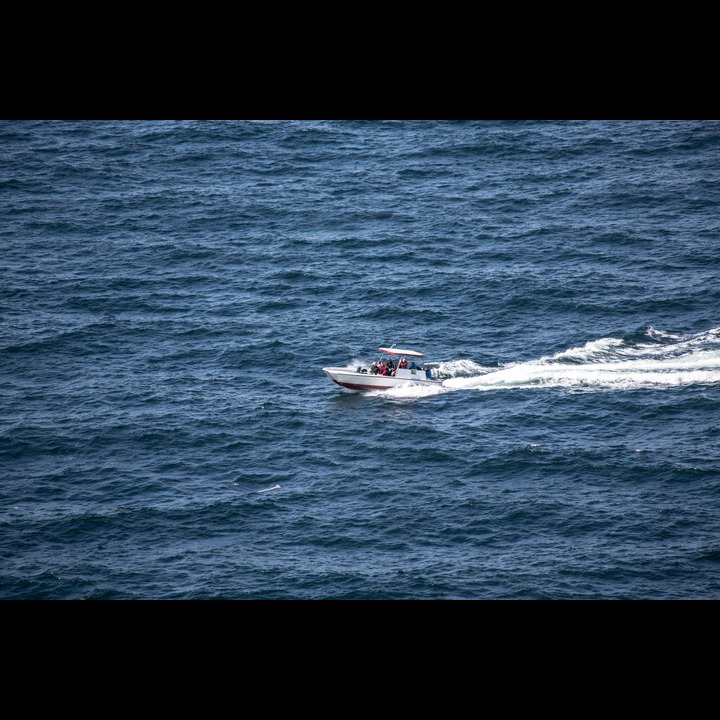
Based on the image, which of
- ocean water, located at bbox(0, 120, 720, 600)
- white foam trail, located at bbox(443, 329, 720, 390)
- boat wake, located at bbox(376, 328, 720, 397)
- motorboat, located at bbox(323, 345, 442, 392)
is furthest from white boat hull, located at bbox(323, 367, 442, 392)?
white foam trail, located at bbox(443, 329, 720, 390)

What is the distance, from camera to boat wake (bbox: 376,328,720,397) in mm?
113688

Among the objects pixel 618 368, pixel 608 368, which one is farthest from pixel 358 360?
pixel 618 368

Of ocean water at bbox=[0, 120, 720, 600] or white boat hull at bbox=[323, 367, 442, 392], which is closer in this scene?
ocean water at bbox=[0, 120, 720, 600]

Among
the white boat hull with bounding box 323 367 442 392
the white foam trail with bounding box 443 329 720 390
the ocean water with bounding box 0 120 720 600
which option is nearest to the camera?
the ocean water with bounding box 0 120 720 600

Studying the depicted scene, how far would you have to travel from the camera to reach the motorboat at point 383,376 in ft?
372

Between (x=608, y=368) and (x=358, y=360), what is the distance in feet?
100

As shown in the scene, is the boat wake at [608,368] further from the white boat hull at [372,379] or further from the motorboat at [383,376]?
the motorboat at [383,376]

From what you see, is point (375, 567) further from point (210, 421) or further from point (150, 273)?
point (150, 273)

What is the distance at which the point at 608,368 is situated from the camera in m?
116

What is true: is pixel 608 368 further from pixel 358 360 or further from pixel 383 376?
pixel 358 360

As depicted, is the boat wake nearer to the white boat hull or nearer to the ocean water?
the ocean water

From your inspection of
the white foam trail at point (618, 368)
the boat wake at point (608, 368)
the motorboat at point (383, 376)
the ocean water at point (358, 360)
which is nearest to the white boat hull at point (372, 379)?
the motorboat at point (383, 376)
